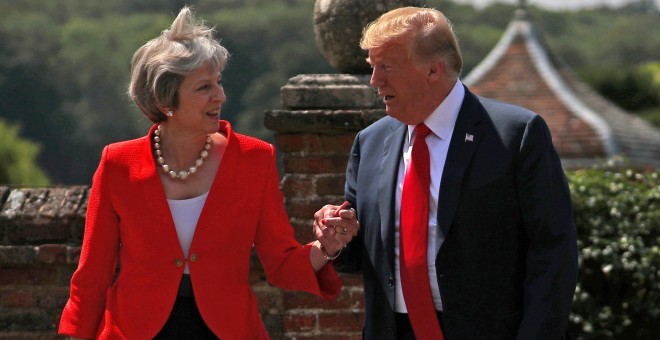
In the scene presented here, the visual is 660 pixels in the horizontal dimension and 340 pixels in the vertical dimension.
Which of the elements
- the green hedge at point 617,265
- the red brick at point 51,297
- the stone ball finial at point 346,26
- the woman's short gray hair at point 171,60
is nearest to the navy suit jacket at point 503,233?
the woman's short gray hair at point 171,60

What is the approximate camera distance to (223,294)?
4.15 metres

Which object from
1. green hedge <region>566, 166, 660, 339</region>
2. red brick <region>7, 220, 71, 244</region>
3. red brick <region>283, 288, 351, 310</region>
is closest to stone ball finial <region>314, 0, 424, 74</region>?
red brick <region>283, 288, 351, 310</region>

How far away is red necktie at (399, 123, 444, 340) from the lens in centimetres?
400

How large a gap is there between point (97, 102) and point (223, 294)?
220ft

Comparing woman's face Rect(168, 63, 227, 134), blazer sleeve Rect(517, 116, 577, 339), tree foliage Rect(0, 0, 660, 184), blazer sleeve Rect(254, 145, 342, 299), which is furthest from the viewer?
tree foliage Rect(0, 0, 660, 184)

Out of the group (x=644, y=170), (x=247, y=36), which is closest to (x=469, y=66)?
(x=247, y=36)

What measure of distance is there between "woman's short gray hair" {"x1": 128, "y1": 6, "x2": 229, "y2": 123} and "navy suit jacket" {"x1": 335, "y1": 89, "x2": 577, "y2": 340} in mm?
706

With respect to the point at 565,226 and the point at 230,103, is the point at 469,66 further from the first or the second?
the point at 565,226

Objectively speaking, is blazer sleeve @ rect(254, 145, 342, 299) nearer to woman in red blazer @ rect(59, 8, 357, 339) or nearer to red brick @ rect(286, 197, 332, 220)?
woman in red blazer @ rect(59, 8, 357, 339)

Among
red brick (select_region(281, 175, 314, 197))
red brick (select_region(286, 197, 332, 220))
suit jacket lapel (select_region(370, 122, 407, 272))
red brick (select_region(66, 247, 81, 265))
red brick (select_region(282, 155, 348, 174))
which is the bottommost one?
red brick (select_region(66, 247, 81, 265))

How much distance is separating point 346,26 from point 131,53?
67321 mm

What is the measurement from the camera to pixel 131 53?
72.1 meters

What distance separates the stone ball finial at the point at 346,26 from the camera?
5684 mm

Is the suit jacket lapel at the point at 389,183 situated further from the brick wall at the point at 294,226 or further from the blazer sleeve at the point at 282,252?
the brick wall at the point at 294,226
